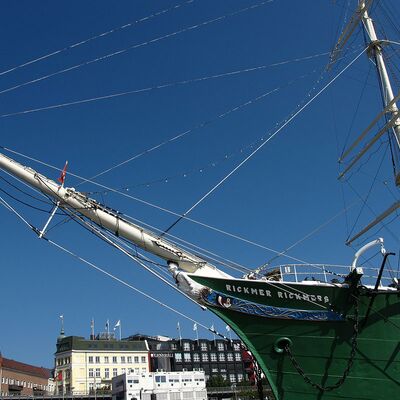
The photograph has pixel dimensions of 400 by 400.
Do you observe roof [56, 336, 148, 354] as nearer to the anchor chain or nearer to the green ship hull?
the green ship hull

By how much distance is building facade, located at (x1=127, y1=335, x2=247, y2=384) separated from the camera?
11844 centimetres

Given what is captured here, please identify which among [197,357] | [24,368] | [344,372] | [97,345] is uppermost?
[97,345]

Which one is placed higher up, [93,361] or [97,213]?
[93,361]

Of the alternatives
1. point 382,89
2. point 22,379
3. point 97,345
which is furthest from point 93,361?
point 382,89

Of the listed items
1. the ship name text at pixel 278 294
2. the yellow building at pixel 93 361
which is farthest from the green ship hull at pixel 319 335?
the yellow building at pixel 93 361

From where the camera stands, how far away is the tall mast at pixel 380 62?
82.4ft

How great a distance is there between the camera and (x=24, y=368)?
10869 cm

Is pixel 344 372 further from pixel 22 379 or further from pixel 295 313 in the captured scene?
pixel 22 379

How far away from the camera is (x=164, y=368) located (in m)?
117

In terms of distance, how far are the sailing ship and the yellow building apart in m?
87.9

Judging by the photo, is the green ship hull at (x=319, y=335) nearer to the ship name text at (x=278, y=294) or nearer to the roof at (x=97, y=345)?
the ship name text at (x=278, y=294)

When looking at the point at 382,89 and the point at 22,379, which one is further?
the point at 22,379

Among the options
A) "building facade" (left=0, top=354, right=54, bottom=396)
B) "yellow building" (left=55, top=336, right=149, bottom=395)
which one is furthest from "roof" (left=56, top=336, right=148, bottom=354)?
"building facade" (left=0, top=354, right=54, bottom=396)

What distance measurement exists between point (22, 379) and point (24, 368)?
3.23 m
